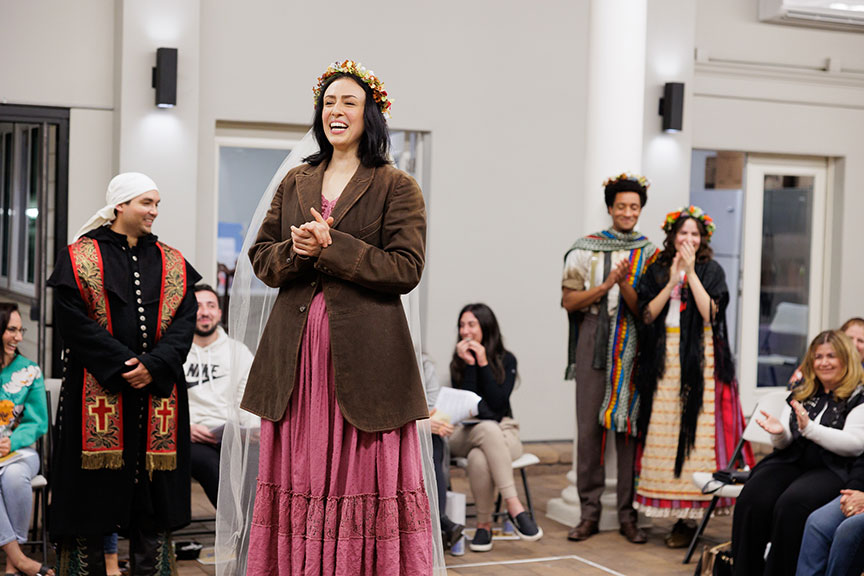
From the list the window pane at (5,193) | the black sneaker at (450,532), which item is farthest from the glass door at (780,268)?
the window pane at (5,193)

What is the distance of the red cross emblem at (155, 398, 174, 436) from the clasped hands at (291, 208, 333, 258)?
1420 mm

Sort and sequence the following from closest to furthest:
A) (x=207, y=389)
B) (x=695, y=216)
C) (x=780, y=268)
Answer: (x=207, y=389), (x=695, y=216), (x=780, y=268)

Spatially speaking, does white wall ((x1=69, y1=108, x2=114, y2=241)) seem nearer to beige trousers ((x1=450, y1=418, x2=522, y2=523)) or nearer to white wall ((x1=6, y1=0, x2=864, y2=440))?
white wall ((x1=6, y1=0, x2=864, y2=440))

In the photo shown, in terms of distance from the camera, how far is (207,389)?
486 cm

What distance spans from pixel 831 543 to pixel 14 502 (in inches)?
113

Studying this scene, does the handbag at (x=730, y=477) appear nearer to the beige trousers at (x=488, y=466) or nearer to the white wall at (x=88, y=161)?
the beige trousers at (x=488, y=466)

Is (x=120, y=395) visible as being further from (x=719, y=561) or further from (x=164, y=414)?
(x=719, y=561)

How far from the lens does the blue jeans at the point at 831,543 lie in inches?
142

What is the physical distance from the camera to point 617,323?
5.11m

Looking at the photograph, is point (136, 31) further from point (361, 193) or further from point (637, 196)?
point (361, 193)

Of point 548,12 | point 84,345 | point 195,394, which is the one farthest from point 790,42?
point 84,345

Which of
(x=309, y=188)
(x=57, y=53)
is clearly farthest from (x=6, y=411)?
(x=57, y=53)

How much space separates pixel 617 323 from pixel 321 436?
8.72 ft

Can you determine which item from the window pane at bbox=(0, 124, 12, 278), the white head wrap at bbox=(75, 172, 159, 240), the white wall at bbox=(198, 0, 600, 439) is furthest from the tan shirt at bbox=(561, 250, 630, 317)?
the window pane at bbox=(0, 124, 12, 278)
